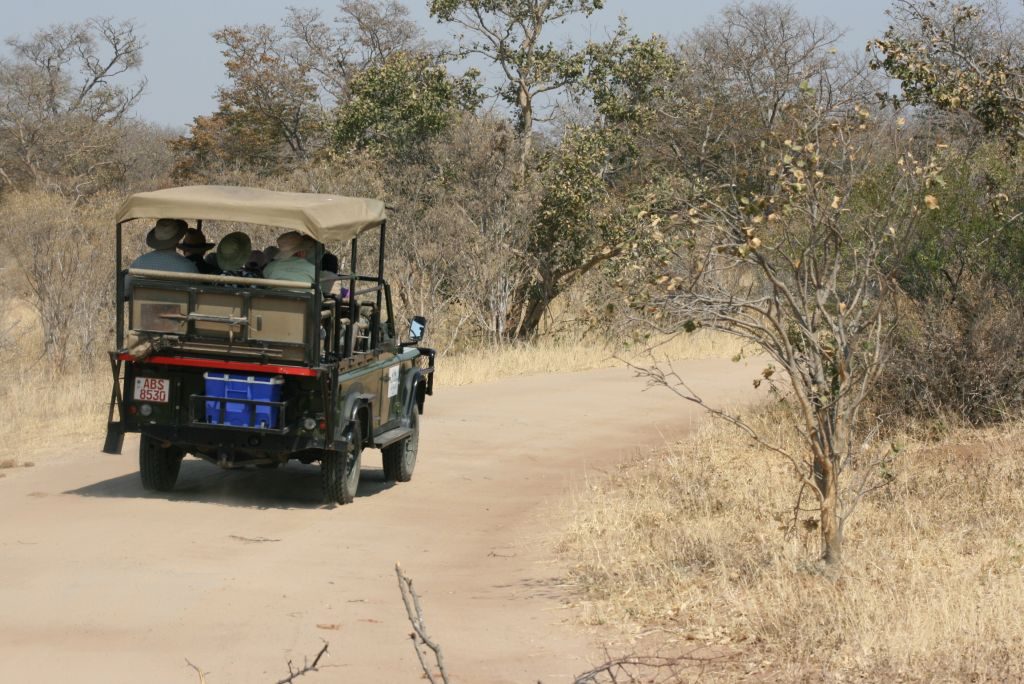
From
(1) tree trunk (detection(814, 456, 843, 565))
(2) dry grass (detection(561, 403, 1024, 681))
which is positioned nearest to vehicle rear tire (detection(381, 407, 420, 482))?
(2) dry grass (detection(561, 403, 1024, 681))

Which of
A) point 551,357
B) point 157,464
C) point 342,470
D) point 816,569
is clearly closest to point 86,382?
point 157,464

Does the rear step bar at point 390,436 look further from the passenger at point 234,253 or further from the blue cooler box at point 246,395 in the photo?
the passenger at point 234,253

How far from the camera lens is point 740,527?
31.4ft

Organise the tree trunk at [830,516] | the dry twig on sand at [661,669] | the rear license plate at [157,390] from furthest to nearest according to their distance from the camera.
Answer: the rear license plate at [157,390]
the tree trunk at [830,516]
the dry twig on sand at [661,669]

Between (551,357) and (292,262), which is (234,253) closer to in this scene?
(292,262)

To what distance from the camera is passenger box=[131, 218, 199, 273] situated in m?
10.3

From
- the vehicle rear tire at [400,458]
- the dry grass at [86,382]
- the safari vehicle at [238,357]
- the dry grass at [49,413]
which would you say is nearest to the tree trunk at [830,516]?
the dry grass at [86,382]

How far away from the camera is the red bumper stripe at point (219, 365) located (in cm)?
979

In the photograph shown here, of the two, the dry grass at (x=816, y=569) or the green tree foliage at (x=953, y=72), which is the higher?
the green tree foliage at (x=953, y=72)

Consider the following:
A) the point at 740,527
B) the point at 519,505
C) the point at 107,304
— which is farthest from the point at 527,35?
the point at 740,527

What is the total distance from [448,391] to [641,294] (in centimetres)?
991

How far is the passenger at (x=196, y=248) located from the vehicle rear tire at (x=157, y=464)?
54.6 inches

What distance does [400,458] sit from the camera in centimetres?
1188

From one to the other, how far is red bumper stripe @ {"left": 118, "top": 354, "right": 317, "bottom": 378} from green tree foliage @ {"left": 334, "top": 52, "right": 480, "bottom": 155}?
14697 millimetres
